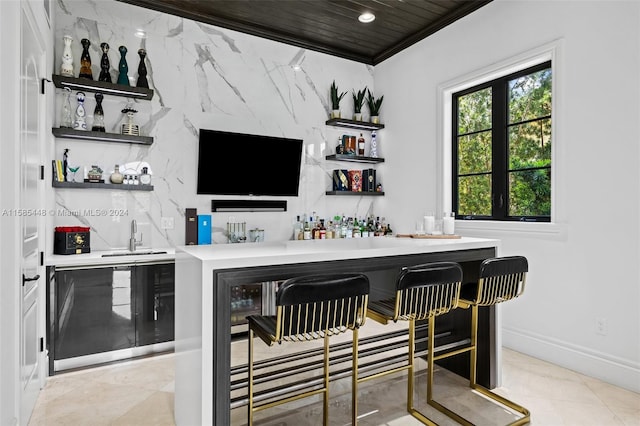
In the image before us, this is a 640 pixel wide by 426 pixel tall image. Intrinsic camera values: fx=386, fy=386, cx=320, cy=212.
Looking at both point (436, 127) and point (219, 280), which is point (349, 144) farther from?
point (219, 280)

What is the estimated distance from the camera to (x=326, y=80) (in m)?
4.83

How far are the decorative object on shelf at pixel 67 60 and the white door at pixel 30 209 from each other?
0.55 metres

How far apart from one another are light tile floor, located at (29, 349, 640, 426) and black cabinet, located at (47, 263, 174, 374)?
0.17 m

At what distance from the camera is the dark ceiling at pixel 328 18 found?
3.74m

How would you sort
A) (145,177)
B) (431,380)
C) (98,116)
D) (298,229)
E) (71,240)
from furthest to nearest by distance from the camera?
(298,229), (145,177), (98,116), (71,240), (431,380)

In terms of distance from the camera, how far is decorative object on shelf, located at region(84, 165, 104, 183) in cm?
346

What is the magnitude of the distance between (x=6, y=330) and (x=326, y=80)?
4.07 meters

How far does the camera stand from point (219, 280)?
1738 millimetres

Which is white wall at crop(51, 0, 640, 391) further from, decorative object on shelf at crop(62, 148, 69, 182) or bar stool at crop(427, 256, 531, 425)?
bar stool at crop(427, 256, 531, 425)

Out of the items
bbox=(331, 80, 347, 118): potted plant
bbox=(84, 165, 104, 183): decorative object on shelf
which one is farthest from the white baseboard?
bbox=(84, 165, 104, 183): decorative object on shelf

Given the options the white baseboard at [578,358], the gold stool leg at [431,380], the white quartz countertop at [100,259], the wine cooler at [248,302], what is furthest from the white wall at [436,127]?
the gold stool leg at [431,380]

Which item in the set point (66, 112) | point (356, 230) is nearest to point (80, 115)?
point (66, 112)

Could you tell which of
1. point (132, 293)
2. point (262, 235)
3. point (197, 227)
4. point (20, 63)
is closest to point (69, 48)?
point (20, 63)

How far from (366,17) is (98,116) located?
2769 millimetres
